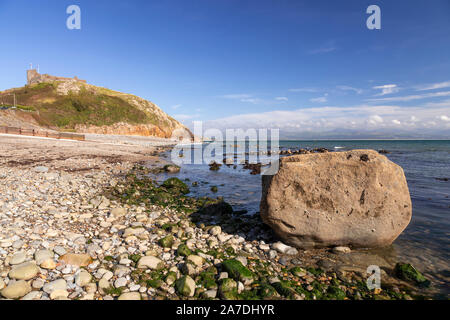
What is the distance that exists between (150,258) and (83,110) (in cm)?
7676

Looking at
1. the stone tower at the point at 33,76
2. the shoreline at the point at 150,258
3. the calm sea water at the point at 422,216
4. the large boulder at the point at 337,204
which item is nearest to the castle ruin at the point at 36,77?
the stone tower at the point at 33,76

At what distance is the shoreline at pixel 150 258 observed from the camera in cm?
392

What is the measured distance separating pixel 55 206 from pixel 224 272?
6489 mm

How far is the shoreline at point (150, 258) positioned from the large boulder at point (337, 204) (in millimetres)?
531

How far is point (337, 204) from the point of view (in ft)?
19.5

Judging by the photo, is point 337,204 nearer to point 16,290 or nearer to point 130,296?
point 130,296

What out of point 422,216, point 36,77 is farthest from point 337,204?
point 36,77

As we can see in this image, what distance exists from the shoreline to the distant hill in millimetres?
50356

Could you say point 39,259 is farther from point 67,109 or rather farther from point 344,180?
point 67,109

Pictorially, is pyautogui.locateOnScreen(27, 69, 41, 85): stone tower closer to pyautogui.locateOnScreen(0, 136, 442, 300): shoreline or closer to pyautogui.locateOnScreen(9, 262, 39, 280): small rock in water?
pyautogui.locateOnScreen(0, 136, 442, 300): shoreline

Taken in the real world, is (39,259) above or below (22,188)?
below

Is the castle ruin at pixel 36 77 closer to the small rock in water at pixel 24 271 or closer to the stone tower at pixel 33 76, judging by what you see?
the stone tower at pixel 33 76

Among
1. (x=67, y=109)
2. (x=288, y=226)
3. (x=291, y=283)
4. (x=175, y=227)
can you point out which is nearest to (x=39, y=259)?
(x=175, y=227)
